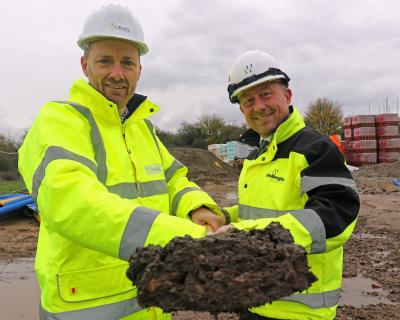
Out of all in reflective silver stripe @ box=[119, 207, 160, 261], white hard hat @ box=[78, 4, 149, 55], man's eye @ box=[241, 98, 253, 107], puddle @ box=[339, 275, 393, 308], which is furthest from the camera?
puddle @ box=[339, 275, 393, 308]

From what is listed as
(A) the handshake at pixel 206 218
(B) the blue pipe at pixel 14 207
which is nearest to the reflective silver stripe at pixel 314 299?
(A) the handshake at pixel 206 218

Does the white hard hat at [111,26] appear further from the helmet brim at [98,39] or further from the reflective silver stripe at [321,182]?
the reflective silver stripe at [321,182]

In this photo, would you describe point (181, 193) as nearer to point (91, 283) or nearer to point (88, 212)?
point (91, 283)

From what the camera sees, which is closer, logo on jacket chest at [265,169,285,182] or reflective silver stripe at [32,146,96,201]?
reflective silver stripe at [32,146,96,201]

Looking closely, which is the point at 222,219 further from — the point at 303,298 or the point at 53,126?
the point at 53,126

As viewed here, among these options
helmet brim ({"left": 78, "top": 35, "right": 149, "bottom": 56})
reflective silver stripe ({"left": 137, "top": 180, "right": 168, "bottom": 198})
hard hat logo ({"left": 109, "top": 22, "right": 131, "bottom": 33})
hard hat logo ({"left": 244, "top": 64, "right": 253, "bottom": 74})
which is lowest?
reflective silver stripe ({"left": 137, "top": 180, "right": 168, "bottom": 198})

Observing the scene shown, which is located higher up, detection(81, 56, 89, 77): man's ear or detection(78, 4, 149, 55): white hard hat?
detection(78, 4, 149, 55): white hard hat

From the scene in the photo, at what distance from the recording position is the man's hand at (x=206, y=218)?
2.24 metres

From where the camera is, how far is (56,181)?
1.55m

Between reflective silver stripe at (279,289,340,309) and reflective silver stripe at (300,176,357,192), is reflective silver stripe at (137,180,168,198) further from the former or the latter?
reflective silver stripe at (279,289,340,309)

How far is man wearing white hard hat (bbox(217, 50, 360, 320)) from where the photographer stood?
182 centimetres

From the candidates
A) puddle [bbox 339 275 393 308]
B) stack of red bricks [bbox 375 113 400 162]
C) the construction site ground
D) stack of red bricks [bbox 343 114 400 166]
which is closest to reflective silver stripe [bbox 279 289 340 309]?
the construction site ground

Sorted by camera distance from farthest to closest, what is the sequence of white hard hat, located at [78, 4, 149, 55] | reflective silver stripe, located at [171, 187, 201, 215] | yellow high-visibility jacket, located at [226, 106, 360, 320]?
reflective silver stripe, located at [171, 187, 201, 215] < white hard hat, located at [78, 4, 149, 55] < yellow high-visibility jacket, located at [226, 106, 360, 320]

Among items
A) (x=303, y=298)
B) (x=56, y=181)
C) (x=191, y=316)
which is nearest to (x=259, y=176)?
(x=303, y=298)
